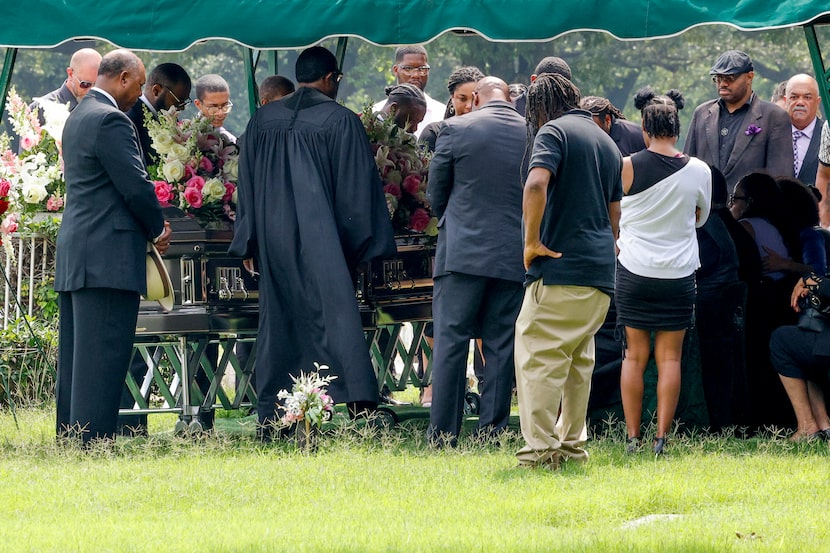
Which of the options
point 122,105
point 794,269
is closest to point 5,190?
point 122,105

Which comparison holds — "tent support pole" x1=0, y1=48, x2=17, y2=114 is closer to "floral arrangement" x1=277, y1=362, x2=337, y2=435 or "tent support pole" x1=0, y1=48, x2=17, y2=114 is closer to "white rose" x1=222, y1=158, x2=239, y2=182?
"white rose" x1=222, y1=158, x2=239, y2=182

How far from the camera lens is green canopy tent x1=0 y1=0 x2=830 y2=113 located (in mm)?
7855

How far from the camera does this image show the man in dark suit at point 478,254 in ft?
27.0

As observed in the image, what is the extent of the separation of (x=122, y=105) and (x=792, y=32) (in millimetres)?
26109

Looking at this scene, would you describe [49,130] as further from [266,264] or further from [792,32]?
[792,32]

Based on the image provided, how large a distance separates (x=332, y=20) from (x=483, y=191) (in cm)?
126

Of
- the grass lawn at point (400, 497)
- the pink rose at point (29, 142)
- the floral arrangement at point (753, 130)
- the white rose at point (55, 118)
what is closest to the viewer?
the grass lawn at point (400, 497)

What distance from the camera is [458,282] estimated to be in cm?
830

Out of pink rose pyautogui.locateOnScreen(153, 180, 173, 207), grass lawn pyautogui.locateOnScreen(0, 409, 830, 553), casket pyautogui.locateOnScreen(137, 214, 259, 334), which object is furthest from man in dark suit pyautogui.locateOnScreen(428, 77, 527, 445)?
pink rose pyautogui.locateOnScreen(153, 180, 173, 207)

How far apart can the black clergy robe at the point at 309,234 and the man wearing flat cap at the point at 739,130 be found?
2629mm

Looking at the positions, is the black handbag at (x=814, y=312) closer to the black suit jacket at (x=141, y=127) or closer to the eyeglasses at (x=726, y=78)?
the eyeglasses at (x=726, y=78)

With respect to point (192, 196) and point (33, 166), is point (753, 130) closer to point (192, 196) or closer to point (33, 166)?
point (192, 196)

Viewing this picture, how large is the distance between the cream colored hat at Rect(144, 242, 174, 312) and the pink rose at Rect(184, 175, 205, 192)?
58 cm

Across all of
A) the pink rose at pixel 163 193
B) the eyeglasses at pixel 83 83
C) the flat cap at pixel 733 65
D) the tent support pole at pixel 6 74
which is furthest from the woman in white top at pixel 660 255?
the eyeglasses at pixel 83 83
